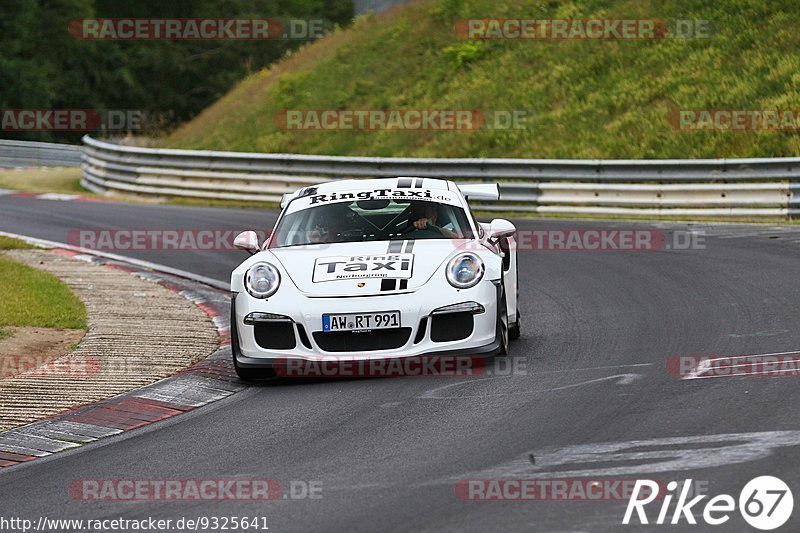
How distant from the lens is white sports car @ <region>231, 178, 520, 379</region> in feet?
28.4

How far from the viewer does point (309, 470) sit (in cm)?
646

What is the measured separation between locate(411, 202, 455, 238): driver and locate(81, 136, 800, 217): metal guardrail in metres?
9.88

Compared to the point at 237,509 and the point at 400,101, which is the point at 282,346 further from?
the point at 400,101

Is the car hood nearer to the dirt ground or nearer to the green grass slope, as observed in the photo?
the dirt ground

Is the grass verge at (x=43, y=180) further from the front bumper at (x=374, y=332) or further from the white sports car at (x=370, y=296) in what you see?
the front bumper at (x=374, y=332)

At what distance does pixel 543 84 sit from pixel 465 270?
19.3 m

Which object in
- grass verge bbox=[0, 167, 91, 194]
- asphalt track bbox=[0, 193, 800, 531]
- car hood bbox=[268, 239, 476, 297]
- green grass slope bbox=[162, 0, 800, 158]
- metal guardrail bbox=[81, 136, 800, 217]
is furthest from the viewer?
grass verge bbox=[0, 167, 91, 194]

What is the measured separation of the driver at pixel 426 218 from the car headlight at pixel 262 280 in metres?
1.34

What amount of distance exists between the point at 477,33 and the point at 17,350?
73.6 feet

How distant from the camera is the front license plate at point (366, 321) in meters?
8.60

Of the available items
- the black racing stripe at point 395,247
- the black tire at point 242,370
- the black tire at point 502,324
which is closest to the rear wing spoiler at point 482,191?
the black racing stripe at point 395,247

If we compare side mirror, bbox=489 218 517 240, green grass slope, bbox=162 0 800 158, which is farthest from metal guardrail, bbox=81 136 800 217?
side mirror, bbox=489 218 517 240

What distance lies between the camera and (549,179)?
69.6ft

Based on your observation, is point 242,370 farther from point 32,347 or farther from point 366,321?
point 32,347
